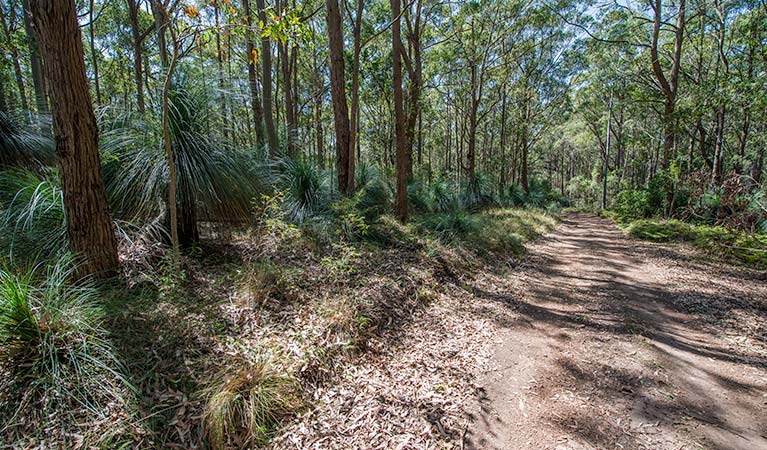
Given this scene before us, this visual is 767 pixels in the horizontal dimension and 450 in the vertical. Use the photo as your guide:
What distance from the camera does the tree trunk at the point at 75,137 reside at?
2273 millimetres

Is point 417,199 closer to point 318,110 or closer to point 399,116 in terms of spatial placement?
point 399,116

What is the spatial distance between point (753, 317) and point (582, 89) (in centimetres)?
2088

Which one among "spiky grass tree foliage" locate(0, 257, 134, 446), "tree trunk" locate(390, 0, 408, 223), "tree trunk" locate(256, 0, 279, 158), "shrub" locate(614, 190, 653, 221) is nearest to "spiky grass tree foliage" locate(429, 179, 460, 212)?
"tree trunk" locate(390, 0, 408, 223)

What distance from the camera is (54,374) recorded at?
1726 millimetres

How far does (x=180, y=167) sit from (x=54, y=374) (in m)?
2.21

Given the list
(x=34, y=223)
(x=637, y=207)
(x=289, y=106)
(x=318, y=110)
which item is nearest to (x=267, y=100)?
(x=289, y=106)

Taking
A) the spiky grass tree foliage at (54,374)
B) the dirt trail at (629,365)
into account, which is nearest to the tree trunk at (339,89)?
the dirt trail at (629,365)

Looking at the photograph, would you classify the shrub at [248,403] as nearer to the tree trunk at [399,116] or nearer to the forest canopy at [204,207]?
the forest canopy at [204,207]

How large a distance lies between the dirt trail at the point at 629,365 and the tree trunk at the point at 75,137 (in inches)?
129

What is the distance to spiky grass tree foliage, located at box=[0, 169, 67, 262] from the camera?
2.69 metres

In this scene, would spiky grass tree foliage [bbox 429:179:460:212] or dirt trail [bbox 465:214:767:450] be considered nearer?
dirt trail [bbox 465:214:767:450]

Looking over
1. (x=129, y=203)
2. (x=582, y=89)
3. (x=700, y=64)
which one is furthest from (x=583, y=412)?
(x=582, y=89)

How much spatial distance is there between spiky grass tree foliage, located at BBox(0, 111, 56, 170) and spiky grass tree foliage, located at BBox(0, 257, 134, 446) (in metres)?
3.82

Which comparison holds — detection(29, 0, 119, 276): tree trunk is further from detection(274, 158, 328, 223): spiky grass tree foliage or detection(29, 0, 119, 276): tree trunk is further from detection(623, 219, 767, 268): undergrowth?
detection(623, 219, 767, 268): undergrowth
